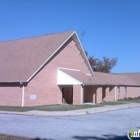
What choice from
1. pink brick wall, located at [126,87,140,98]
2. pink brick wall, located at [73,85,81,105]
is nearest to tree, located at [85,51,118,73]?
pink brick wall, located at [126,87,140,98]

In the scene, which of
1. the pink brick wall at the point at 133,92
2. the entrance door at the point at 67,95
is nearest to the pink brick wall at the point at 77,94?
the entrance door at the point at 67,95

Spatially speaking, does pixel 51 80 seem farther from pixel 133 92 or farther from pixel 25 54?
pixel 133 92

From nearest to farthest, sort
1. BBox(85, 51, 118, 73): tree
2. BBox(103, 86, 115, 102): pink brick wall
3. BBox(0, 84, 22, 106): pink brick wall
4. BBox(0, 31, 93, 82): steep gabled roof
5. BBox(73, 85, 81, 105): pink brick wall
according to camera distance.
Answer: BBox(0, 84, 22, 106): pink brick wall
BBox(0, 31, 93, 82): steep gabled roof
BBox(73, 85, 81, 105): pink brick wall
BBox(103, 86, 115, 102): pink brick wall
BBox(85, 51, 118, 73): tree

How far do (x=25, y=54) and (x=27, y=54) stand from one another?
0.25 m

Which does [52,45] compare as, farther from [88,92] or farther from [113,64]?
[113,64]

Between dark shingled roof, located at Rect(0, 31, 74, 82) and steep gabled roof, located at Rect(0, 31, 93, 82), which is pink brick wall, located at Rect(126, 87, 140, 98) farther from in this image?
dark shingled roof, located at Rect(0, 31, 74, 82)

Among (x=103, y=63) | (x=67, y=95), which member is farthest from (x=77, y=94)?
(x=103, y=63)

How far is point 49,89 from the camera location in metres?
28.4

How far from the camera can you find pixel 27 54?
2933 cm

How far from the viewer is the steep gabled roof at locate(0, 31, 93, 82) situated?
26.0 metres

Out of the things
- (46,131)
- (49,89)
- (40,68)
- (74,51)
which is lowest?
(46,131)

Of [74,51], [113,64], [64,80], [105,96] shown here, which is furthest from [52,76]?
[113,64]

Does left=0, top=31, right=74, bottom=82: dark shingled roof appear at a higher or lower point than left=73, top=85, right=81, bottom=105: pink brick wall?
higher

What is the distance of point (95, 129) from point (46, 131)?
2281mm
